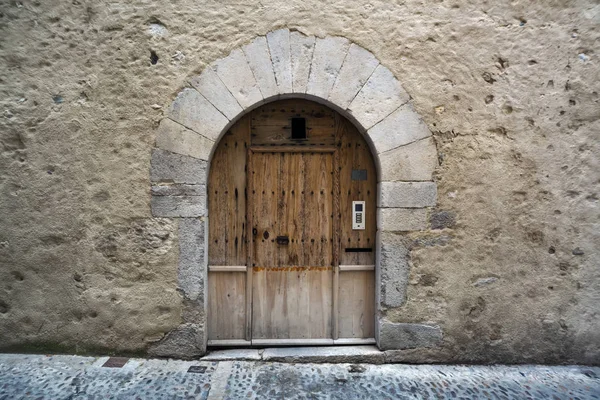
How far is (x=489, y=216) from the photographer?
8.62 feet

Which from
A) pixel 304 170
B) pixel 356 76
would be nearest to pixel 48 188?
pixel 304 170

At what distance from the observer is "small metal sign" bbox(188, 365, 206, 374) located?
243 cm

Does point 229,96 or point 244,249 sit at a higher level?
point 229,96

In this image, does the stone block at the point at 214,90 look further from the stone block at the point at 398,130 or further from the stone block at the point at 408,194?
the stone block at the point at 408,194

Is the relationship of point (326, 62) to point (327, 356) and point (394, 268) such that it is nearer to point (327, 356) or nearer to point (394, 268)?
point (394, 268)

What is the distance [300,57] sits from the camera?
8.43 feet

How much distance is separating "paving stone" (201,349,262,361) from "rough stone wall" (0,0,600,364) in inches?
14.9

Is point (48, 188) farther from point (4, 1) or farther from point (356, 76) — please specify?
point (356, 76)

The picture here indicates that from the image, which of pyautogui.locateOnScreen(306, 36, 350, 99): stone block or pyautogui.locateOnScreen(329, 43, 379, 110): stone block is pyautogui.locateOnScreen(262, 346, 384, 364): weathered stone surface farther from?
pyautogui.locateOnScreen(306, 36, 350, 99): stone block

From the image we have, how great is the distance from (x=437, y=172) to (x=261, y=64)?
5.20 ft

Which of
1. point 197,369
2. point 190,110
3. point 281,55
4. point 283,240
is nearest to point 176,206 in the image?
point 190,110

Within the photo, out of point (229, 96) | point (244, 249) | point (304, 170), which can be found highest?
point (229, 96)

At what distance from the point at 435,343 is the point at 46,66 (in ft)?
11.9

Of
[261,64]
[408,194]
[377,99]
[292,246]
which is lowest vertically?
[292,246]
